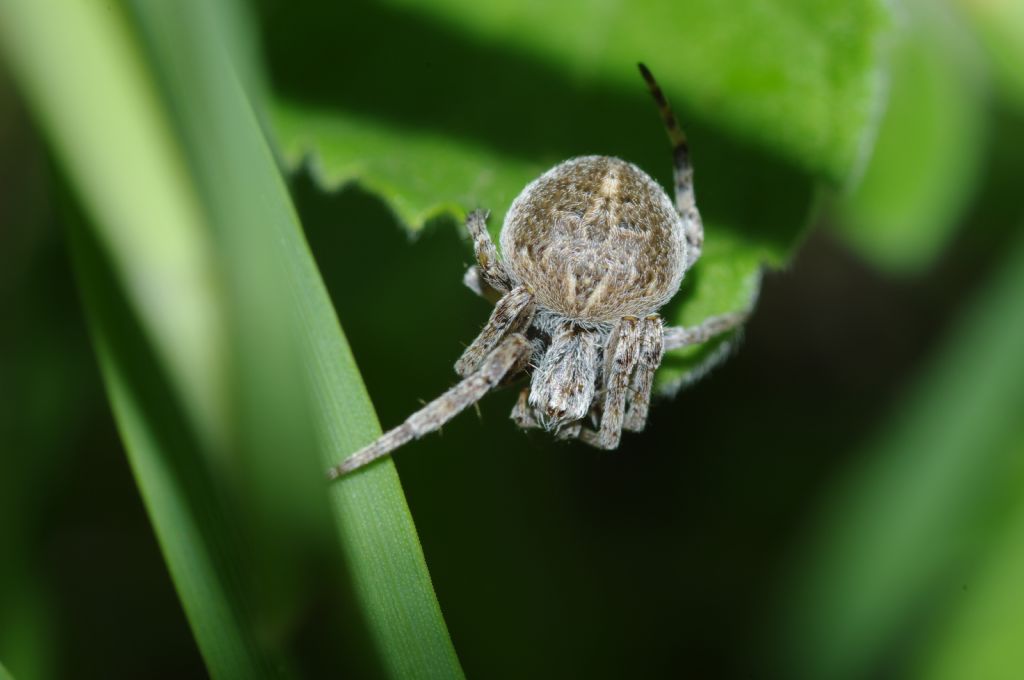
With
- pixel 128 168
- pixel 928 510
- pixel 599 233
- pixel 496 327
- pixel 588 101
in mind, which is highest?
pixel 128 168

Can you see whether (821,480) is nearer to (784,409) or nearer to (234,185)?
(784,409)

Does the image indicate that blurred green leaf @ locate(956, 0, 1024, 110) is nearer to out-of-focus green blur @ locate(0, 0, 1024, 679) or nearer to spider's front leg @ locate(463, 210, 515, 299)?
out-of-focus green blur @ locate(0, 0, 1024, 679)

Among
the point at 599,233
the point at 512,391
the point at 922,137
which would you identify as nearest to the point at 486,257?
the point at 599,233

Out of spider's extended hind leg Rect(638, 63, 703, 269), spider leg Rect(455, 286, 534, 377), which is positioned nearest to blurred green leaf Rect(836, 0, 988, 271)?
spider's extended hind leg Rect(638, 63, 703, 269)

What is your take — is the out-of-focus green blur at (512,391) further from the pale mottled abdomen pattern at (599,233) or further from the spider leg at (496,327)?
the spider leg at (496,327)

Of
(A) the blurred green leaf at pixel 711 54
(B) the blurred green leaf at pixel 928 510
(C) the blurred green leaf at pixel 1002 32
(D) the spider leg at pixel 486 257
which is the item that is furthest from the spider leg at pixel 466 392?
(C) the blurred green leaf at pixel 1002 32

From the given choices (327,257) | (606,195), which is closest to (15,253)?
(327,257)

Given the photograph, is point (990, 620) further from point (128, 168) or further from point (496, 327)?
point (128, 168)
